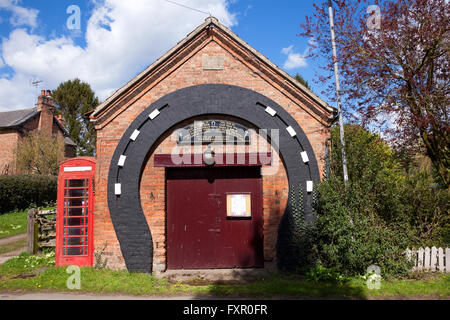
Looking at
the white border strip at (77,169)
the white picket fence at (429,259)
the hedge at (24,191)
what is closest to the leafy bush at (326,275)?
the white picket fence at (429,259)

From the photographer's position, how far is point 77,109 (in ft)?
133

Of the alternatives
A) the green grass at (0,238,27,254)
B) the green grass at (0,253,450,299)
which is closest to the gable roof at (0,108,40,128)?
the green grass at (0,238,27,254)

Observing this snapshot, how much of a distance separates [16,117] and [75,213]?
87.7ft

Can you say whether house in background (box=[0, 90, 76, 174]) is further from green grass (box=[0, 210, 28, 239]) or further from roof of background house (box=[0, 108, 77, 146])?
green grass (box=[0, 210, 28, 239])

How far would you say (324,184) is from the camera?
25.0 ft

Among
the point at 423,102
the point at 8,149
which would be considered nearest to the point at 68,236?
the point at 423,102

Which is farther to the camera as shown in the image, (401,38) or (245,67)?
(245,67)

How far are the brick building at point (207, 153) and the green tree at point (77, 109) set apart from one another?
113ft

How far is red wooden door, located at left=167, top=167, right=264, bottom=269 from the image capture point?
26.9 feet

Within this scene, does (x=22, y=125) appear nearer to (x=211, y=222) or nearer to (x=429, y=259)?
(x=211, y=222)

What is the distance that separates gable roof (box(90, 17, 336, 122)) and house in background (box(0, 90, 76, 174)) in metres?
23.1

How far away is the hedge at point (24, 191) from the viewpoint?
1845 cm

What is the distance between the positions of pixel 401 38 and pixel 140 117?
22.8 feet

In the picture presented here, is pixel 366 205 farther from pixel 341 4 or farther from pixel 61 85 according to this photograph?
pixel 61 85
